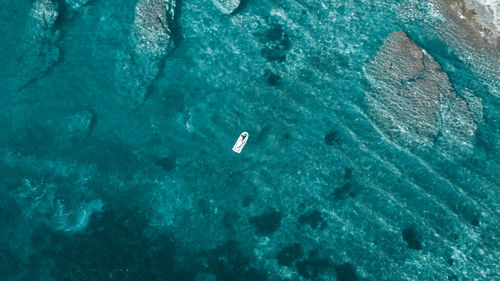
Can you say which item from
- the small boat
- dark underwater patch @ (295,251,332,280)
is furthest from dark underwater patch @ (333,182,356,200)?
the small boat

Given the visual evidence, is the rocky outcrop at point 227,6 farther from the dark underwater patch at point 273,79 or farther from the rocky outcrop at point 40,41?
the rocky outcrop at point 40,41

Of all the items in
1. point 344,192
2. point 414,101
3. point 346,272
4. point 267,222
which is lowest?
point 267,222

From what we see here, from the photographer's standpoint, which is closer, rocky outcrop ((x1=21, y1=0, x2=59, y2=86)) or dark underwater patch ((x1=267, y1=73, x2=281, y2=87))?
dark underwater patch ((x1=267, y1=73, x2=281, y2=87))

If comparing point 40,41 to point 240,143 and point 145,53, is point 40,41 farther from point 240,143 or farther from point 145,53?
point 240,143

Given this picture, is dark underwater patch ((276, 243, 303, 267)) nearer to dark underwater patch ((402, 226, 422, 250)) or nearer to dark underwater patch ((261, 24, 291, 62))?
dark underwater patch ((402, 226, 422, 250))

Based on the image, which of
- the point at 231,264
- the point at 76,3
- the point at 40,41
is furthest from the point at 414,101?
the point at 40,41

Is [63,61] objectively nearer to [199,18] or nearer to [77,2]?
[77,2]

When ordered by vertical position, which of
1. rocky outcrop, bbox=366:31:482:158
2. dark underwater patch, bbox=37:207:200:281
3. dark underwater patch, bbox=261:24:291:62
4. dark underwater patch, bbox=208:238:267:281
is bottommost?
dark underwater patch, bbox=37:207:200:281
